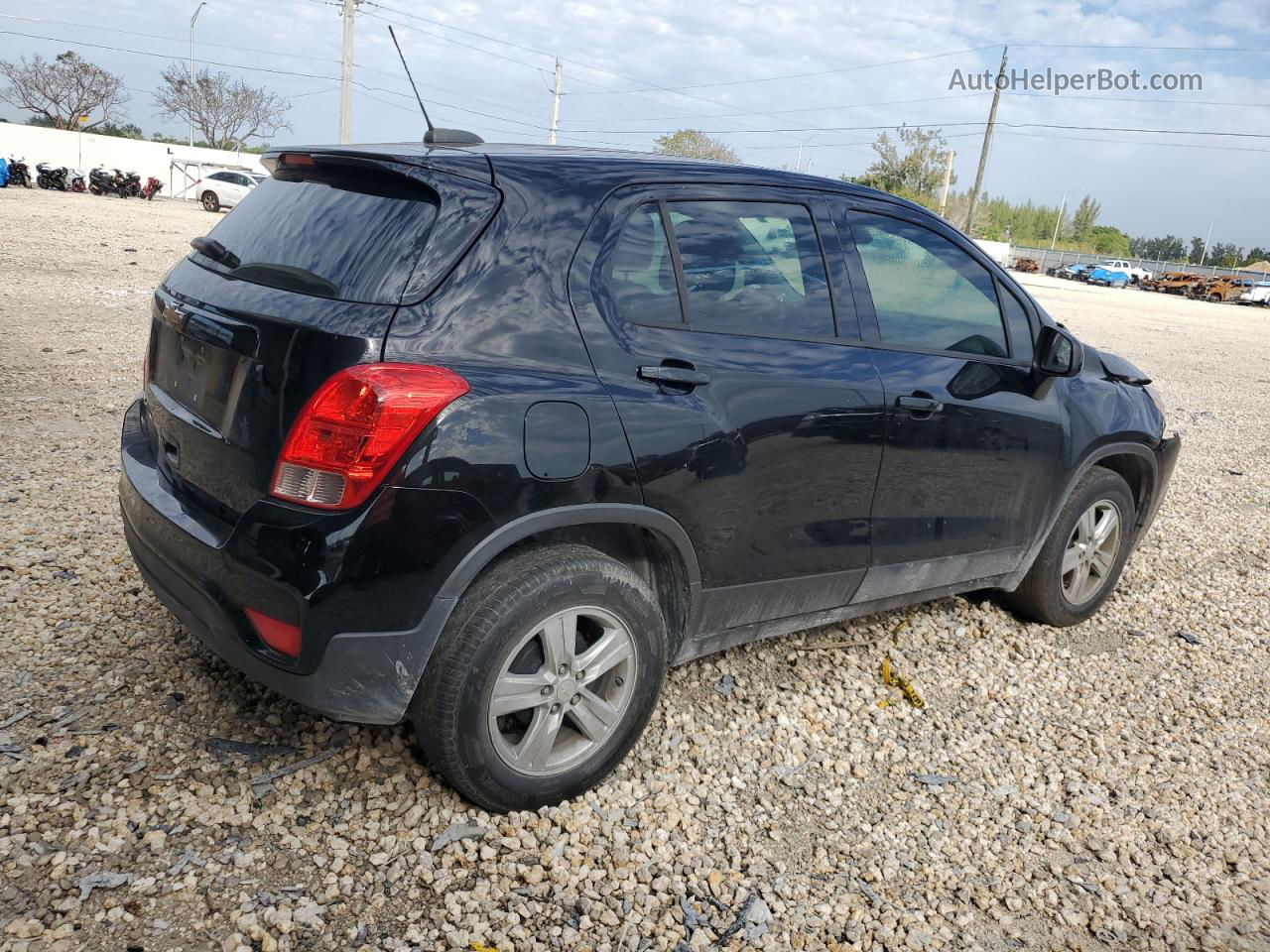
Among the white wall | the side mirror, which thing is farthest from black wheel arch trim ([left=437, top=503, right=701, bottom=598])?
the white wall

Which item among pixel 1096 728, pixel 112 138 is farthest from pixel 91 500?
pixel 112 138

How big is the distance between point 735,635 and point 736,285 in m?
1.14

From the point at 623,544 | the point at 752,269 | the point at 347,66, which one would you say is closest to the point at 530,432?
the point at 623,544

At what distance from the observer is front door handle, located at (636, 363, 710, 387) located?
2.74 m

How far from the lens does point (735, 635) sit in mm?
3258

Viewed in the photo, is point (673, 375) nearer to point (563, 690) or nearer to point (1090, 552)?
point (563, 690)

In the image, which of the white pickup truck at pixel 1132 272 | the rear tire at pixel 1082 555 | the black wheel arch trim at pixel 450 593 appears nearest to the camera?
the black wheel arch trim at pixel 450 593

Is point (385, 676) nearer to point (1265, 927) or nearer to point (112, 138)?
point (1265, 927)

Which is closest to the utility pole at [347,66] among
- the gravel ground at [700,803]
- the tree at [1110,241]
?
the gravel ground at [700,803]

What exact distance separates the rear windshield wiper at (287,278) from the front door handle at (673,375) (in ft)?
2.77

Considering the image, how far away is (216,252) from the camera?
2957 millimetres

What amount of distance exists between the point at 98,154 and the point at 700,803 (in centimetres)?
5538

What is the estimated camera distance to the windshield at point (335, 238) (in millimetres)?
2480

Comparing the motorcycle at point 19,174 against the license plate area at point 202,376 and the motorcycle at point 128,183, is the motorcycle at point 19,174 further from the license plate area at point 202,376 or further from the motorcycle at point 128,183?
the license plate area at point 202,376
